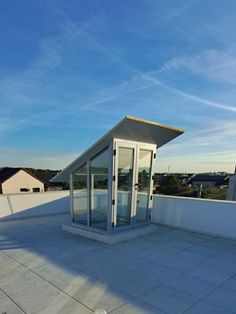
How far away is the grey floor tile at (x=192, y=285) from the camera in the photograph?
254 centimetres

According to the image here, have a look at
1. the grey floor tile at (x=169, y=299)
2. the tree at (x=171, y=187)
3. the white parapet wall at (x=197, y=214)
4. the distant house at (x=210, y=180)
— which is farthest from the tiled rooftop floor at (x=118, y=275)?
the distant house at (x=210, y=180)

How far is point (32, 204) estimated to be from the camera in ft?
22.4

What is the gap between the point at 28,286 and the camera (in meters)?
2.65

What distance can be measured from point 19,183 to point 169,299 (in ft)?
73.4

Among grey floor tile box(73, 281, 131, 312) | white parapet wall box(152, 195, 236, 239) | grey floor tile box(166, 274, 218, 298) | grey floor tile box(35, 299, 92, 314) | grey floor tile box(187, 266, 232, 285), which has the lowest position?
grey floor tile box(187, 266, 232, 285)

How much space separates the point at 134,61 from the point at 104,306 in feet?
17.4

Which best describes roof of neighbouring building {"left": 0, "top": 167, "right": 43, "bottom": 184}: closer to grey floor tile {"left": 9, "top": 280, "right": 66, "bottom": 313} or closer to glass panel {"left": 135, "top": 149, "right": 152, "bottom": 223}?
glass panel {"left": 135, "top": 149, "right": 152, "bottom": 223}

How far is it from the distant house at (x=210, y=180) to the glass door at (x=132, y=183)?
95.7ft

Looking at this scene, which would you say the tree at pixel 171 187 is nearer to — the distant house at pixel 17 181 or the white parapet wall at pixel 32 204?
the distant house at pixel 17 181

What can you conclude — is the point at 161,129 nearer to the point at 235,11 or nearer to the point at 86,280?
the point at 235,11

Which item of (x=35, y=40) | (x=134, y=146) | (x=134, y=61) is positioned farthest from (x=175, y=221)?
(x=35, y=40)

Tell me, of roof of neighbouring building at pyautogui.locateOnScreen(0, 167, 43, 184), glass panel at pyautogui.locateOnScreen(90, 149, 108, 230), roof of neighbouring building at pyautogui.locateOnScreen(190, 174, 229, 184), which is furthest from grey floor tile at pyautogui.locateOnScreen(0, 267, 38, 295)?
roof of neighbouring building at pyautogui.locateOnScreen(190, 174, 229, 184)

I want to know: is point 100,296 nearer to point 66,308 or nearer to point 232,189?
point 66,308

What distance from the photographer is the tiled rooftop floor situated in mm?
2273
